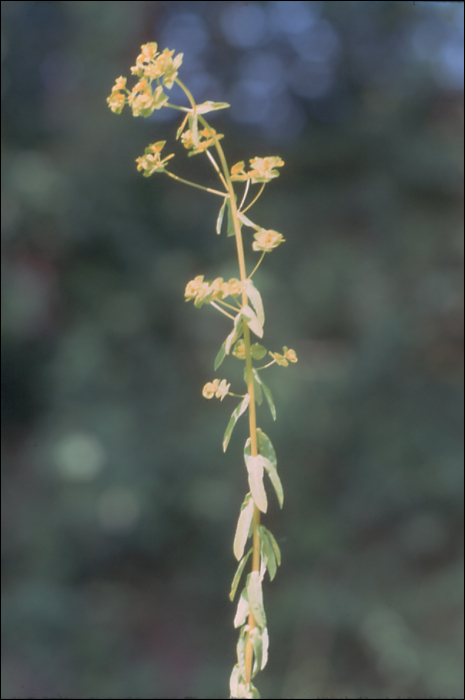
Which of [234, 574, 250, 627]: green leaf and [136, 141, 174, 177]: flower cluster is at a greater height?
[136, 141, 174, 177]: flower cluster

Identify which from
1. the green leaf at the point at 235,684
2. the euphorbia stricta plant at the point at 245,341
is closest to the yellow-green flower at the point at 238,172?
the euphorbia stricta plant at the point at 245,341

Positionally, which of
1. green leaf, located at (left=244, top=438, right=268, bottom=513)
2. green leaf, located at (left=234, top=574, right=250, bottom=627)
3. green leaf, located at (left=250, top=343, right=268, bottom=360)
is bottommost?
green leaf, located at (left=234, top=574, right=250, bottom=627)

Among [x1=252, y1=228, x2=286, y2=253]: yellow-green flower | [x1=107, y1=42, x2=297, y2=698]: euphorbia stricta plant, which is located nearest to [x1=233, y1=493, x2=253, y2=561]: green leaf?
[x1=107, y1=42, x2=297, y2=698]: euphorbia stricta plant

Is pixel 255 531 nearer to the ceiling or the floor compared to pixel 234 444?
nearer to the floor

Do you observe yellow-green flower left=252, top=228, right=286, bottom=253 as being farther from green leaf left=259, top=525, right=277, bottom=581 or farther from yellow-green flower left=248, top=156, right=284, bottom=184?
green leaf left=259, top=525, right=277, bottom=581

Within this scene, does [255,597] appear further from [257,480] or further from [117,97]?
[117,97]

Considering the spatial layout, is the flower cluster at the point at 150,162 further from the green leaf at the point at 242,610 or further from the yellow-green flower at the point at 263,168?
the green leaf at the point at 242,610

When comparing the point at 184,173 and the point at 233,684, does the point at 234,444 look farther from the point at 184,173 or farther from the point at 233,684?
the point at 233,684

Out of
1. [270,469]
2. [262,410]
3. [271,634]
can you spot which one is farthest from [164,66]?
[271,634]

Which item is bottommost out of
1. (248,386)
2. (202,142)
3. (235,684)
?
(235,684)

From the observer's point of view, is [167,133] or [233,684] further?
[167,133]

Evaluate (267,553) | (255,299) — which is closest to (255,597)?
(267,553)
